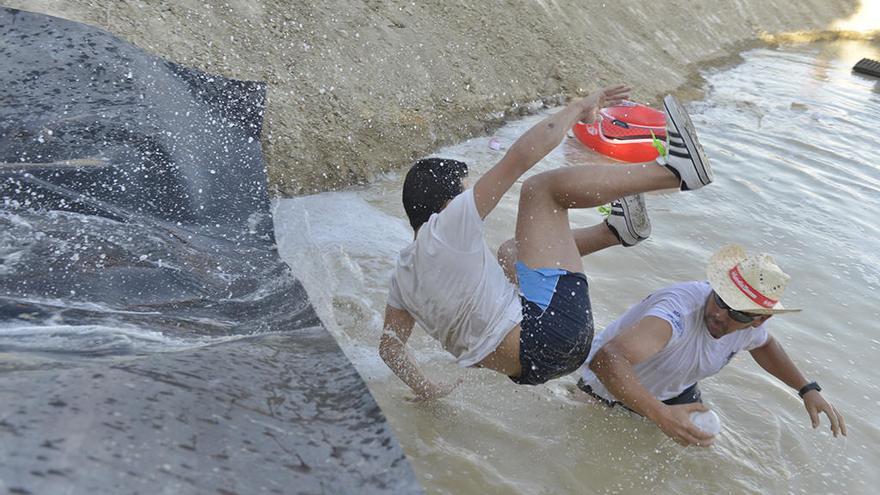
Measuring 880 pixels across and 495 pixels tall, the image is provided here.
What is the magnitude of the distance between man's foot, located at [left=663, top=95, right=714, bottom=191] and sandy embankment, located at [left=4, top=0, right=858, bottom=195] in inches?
123

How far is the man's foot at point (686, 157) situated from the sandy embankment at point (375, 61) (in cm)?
312

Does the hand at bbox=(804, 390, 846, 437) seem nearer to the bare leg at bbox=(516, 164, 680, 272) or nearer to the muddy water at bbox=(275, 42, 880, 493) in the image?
the muddy water at bbox=(275, 42, 880, 493)

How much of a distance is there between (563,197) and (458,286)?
559mm

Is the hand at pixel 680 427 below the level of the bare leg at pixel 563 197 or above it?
below

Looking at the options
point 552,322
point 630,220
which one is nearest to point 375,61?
point 630,220

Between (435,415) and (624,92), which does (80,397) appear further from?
(624,92)

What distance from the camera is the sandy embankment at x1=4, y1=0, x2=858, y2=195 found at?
5891mm

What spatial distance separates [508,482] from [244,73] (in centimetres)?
394

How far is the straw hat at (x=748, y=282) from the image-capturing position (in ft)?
11.0

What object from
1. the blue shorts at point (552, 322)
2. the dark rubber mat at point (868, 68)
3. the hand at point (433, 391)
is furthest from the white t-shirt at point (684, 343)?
the dark rubber mat at point (868, 68)

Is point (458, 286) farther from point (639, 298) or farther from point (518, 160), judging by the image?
point (639, 298)

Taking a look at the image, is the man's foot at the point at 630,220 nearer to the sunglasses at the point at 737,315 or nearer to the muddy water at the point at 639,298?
the sunglasses at the point at 737,315

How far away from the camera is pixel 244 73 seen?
608 cm

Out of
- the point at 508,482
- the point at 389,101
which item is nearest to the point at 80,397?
the point at 508,482
